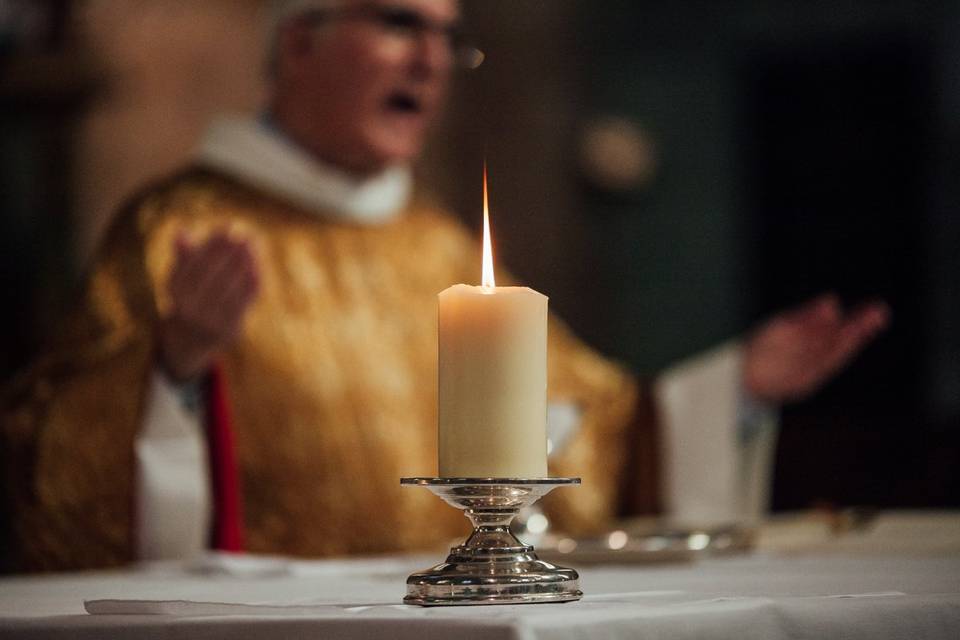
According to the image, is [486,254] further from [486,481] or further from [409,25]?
[409,25]

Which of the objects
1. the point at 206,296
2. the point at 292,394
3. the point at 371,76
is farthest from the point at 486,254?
the point at 371,76

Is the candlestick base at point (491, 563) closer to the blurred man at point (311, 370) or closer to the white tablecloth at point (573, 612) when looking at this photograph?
the white tablecloth at point (573, 612)

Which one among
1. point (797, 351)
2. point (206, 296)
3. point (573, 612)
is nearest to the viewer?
point (573, 612)

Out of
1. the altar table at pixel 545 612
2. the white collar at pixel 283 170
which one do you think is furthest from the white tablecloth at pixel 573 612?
the white collar at pixel 283 170

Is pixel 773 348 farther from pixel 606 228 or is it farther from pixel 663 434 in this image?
pixel 606 228

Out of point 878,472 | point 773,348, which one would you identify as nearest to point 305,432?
point 773,348

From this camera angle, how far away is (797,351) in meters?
2.79

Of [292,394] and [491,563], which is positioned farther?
[292,394]

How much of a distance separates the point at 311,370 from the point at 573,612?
1.97 m

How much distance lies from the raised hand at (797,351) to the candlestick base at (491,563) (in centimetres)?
170

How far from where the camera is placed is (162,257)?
2729 mm

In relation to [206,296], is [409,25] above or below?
above

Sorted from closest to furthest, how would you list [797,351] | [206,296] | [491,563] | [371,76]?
[491,563] → [206,296] → [797,351] → [371,76]

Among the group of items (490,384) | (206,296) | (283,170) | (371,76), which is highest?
(371,76)
